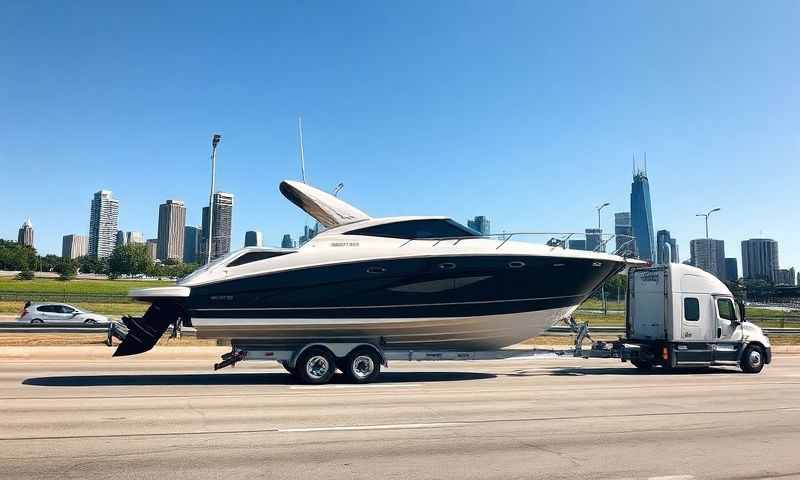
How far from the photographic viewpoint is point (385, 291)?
1412 cm

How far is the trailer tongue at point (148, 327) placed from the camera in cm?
1386

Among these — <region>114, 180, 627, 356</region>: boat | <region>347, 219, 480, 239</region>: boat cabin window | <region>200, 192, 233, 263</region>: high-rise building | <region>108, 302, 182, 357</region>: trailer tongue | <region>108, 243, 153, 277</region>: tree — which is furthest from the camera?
<region>108, 243, 153, 277</region>: tree

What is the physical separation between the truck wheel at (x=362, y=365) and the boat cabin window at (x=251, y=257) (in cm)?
311

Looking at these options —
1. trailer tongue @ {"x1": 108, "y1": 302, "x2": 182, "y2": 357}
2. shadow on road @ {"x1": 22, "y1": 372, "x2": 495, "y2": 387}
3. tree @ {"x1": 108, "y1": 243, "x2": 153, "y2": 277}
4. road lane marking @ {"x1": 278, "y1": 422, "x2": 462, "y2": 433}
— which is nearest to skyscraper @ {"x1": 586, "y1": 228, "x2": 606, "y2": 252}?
shadow on road @ {"x1": 22, "y1": 372, "x2": 495, "y2": 387}

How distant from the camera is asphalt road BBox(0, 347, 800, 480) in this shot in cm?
640

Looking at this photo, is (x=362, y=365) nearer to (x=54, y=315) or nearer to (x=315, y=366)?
(x=315, y=366)

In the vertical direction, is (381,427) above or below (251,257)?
below

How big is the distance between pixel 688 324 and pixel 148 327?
1495 centimetres

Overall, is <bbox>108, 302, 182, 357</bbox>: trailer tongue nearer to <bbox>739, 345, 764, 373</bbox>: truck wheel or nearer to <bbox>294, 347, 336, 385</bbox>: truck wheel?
<bbox>294, 347, 336, 385</bbox>: truck wheel

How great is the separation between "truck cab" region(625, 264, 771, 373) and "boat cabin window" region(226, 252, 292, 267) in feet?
36.6

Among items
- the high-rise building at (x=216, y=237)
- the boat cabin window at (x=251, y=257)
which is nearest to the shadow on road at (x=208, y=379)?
the boat cabin window at (x=251, y=257)

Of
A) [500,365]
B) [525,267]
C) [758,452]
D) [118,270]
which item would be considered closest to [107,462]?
[758,452]

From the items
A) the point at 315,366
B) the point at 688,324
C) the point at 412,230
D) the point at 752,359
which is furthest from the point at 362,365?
the point at 752,359

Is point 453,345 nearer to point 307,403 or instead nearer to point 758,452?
point 307,403
